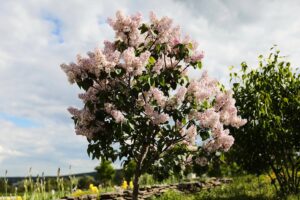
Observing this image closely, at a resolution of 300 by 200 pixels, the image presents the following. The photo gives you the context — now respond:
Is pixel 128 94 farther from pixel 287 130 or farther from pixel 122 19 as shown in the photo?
pixel 287 130

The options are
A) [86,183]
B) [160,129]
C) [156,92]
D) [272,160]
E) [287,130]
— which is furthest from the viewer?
[86,183]

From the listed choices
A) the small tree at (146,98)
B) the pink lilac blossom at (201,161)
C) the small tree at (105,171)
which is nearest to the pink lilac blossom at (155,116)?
the small tree at (146,98)

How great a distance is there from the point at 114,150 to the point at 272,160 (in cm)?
554

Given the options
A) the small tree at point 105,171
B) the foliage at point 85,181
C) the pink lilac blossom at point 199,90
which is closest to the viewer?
the pink lilac blossom at point 199,90

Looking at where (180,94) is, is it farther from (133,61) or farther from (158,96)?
(133,61)

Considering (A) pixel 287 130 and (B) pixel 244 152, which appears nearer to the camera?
(A) pixel 287 130

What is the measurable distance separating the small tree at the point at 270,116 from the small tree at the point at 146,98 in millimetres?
3013

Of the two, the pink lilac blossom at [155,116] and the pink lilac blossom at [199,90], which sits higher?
the pink lilac blossom at [199,90]

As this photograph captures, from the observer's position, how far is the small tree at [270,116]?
32.0 feet

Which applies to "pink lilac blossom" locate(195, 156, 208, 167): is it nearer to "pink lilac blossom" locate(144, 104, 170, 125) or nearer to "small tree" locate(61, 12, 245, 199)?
"small tree" locate(61, 12, 245, 199)

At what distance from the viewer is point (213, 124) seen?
632cm

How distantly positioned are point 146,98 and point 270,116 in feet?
14.0

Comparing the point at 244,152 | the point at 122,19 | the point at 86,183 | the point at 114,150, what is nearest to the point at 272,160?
the point at 244,152

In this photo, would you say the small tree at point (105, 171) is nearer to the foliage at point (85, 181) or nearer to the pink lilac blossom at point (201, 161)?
the foliage at point (85, 181)
